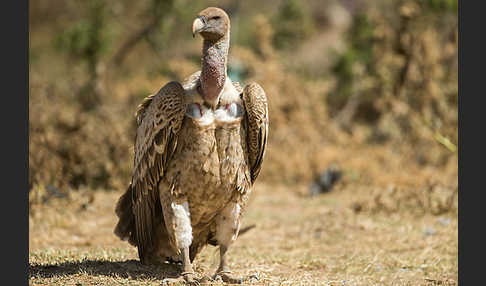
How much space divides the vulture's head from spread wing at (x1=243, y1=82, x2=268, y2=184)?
0.53 metres

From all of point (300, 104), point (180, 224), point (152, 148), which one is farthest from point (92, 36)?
point (180, 224)

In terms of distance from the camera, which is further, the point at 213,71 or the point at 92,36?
the point at 92,36

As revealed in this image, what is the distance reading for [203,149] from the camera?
5141mm

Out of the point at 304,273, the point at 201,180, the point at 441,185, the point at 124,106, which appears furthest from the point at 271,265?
the point at 124,106

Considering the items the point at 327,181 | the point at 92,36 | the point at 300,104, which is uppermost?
the point at 92,36

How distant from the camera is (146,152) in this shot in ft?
17.8

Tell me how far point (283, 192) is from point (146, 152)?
705cm

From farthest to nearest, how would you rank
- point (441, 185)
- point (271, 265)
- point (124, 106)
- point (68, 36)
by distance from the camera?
1. point (68, 36)
2. point (124, 106)
3. point (441, 185)
4. point (271, 265)

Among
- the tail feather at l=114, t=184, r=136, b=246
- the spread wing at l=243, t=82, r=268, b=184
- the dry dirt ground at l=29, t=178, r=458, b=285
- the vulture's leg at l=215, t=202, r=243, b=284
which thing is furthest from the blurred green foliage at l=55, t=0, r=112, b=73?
the spread wing at l=243, t=82, r=268, b=184

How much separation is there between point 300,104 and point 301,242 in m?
5.70

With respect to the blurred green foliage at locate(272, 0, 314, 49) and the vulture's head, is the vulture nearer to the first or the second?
the vulture's head

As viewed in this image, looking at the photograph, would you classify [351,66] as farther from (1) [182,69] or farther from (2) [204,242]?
(2) [204,242]

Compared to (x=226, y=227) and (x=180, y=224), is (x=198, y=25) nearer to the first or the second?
(x=180, y=224)

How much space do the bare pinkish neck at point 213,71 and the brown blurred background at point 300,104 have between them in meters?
4.04
